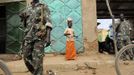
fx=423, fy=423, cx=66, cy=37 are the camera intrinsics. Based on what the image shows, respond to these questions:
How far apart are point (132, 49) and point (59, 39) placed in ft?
23.3

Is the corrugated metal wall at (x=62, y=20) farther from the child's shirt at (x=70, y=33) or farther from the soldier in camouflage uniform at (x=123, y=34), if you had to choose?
the soldier in camouflage uniform at (x=123, y=34)

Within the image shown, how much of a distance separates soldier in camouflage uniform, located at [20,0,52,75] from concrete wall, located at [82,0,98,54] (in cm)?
602

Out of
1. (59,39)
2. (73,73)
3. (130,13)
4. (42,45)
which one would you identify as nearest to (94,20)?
(59,39)

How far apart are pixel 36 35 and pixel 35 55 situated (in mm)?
375

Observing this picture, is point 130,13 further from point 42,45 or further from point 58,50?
point 42,45

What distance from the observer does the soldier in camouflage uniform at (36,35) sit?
24.0 ft

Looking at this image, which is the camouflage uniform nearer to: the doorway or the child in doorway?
the child in doorway

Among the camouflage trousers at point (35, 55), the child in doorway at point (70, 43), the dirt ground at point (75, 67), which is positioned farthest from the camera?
the child in doorway at point (70, 43)

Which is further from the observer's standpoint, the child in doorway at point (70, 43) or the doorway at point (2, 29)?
the doorway at point (2, 29)

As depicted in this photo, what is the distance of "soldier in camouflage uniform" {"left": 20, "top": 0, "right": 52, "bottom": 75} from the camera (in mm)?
7309

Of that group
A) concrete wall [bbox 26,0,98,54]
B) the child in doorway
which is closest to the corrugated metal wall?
concrete wall [bbox 26,0,98,54]

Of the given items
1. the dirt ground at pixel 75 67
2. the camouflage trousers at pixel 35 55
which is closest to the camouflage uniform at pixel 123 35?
the dirt ground at pixel 75 67

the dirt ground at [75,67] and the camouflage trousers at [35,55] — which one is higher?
the camouflage trousers at [35,55]

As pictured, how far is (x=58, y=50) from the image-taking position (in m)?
13.5
